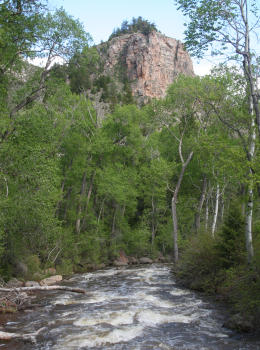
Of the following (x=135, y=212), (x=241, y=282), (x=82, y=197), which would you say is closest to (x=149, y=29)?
(x=135, y=212)

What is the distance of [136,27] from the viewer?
426 ft

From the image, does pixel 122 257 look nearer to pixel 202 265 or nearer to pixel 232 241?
pixel 202 265

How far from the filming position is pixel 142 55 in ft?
368

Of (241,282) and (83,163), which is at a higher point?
(83,163)

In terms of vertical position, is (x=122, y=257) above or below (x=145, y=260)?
above

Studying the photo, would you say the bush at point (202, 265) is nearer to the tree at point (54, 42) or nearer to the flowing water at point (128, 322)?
the flowing water at point (128, 322)

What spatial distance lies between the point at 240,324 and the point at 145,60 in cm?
11033

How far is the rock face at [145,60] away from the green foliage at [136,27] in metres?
3.17

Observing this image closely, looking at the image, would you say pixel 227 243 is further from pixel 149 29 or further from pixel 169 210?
pixel 149 29

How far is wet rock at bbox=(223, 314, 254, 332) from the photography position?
9638 millimetres

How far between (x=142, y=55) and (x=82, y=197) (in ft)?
306

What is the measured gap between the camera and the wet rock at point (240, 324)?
9.64 meters

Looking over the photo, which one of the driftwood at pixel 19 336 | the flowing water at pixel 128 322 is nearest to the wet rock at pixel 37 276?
the flowing water at pixel 128 322

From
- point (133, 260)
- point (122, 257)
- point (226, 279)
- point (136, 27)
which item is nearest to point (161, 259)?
point (133, 260)
